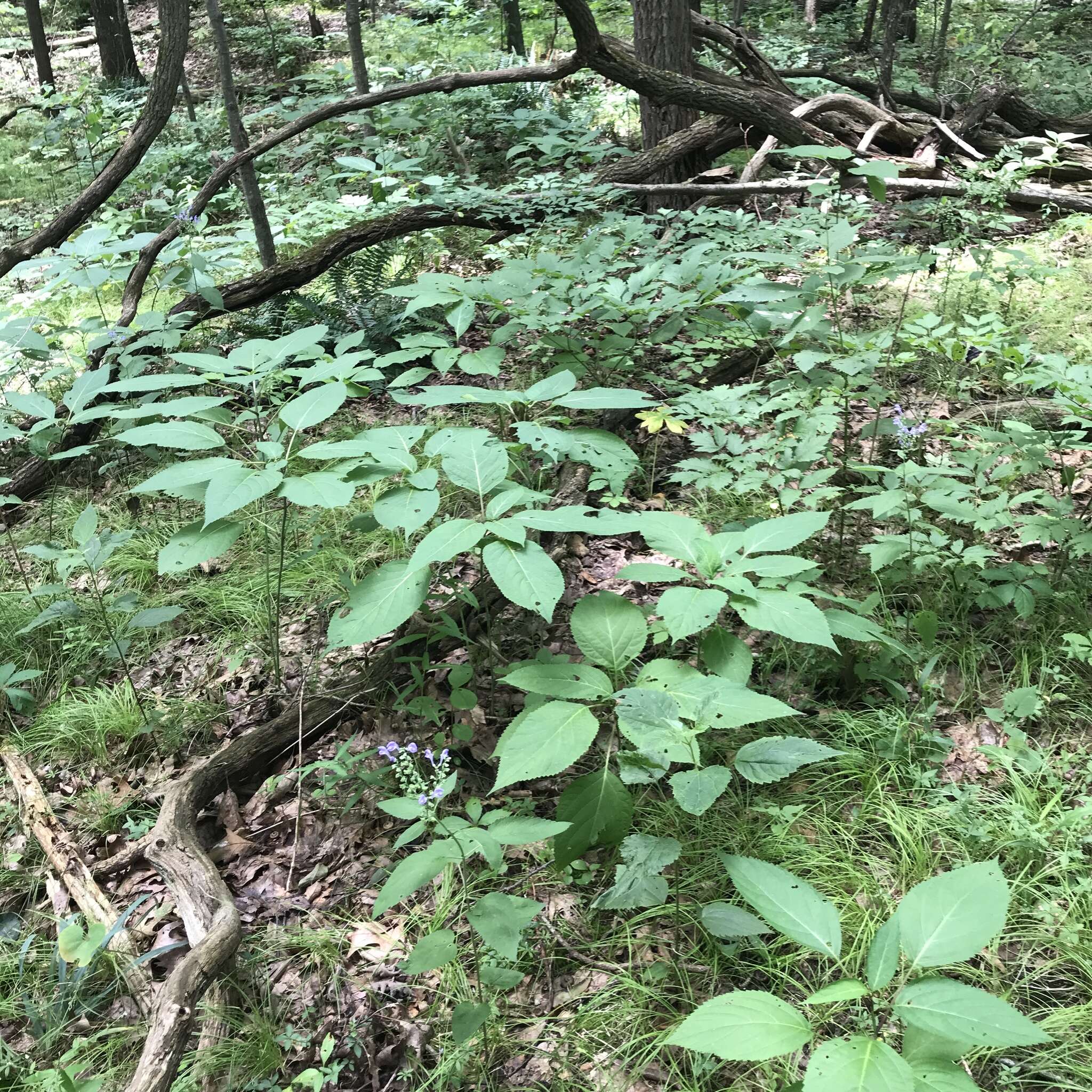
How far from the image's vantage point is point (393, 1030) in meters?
1.71

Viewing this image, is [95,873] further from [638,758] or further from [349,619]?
[638,758]

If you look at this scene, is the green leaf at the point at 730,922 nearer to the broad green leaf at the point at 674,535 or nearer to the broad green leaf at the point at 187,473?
the broad green leaf at the point at 674,535

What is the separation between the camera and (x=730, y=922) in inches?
64.6

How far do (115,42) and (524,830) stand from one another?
52.0 feet

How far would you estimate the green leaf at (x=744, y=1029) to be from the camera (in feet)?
3.77

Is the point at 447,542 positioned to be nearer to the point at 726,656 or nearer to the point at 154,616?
the point at 726,656

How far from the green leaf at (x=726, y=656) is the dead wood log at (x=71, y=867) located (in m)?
1.54

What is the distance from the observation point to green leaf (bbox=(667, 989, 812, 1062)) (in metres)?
1.15

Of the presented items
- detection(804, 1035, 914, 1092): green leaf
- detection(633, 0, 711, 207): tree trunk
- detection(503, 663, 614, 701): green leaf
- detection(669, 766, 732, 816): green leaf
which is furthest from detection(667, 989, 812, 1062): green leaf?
detection(633, 0, 711, 207): tree trunk

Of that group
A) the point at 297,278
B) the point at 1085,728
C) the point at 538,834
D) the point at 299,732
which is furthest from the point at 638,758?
the point at 297,278

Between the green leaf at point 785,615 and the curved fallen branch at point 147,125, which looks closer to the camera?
the green leaf at point 785,615

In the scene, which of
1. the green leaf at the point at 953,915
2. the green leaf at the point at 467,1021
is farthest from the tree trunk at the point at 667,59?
the green leaf at the point at 467,1021

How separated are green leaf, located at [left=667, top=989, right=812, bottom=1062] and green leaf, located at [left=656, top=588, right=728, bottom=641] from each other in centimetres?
73

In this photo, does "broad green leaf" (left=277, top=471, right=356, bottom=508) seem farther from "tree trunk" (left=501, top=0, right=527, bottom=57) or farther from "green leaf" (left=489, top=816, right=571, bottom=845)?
"tree trunk" (left=501, top=0, right=527, bottom=57)
